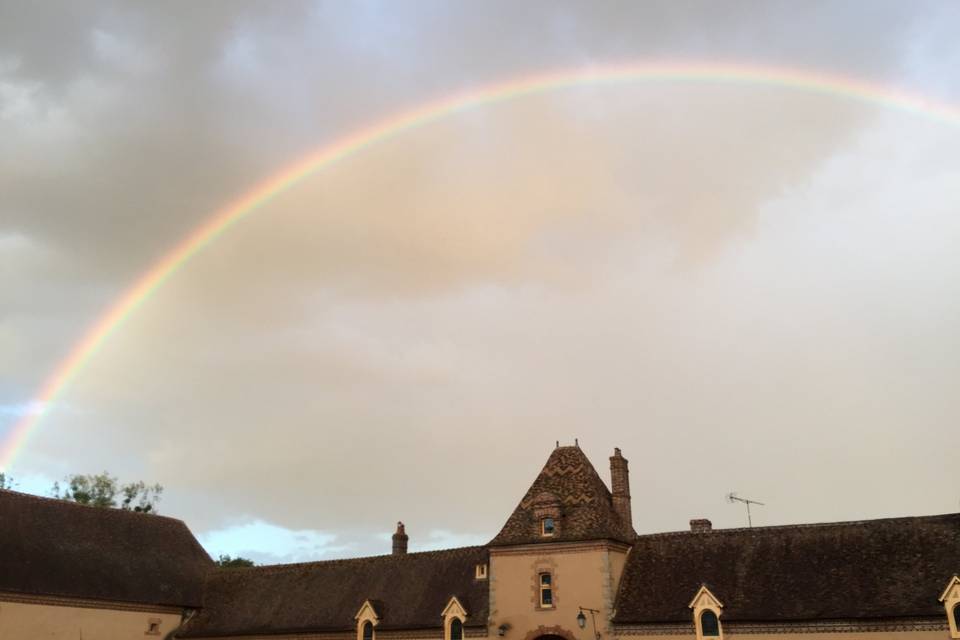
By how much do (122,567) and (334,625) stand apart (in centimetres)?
1302

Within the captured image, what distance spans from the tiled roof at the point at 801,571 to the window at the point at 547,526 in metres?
3.45

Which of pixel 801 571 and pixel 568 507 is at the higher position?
pixel 568 507

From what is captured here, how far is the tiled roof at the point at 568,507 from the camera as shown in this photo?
3616 centimetres

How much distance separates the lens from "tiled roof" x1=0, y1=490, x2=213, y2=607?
4212cm

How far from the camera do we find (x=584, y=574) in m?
35.2

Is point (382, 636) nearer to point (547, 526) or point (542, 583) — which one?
point (542, 583)

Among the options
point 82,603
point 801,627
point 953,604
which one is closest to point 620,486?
point 801,627

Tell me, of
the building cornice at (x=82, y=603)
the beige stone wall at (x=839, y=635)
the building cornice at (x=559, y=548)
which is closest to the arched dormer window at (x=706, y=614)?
the beige stone wall at (x=839, y=635)

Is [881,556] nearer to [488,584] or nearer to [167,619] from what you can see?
[488,584]

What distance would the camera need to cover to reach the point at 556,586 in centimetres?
3556

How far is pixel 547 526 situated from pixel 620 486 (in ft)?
12.7

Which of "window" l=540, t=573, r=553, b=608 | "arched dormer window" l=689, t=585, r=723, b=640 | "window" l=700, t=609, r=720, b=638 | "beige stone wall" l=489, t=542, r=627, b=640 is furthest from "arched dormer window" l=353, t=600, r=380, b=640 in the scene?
"window" l=700, t=609, r=720, b=638

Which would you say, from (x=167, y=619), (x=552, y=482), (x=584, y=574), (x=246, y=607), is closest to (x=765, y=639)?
(x=584, y=574)

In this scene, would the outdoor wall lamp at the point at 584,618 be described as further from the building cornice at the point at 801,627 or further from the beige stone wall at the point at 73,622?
the beige stone wall at the point at 73,622
